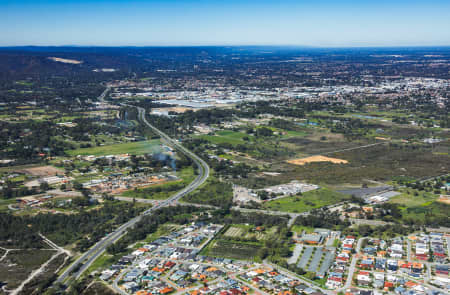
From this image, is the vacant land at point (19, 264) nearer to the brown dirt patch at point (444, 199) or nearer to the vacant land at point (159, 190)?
the vacant land at point (159, 190)

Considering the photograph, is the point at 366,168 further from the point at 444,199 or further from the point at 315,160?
the point at 444,199

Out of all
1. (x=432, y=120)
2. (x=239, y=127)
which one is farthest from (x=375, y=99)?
(x=239, y=127)

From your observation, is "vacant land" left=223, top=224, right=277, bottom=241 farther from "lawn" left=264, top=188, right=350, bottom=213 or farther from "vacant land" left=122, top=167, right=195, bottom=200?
"vacant land" left=122, top=167, right=195, bottom=200

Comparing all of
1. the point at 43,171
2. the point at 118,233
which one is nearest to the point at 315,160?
the point at 118,233

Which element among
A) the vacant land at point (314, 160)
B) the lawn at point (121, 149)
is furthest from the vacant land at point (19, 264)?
the vacant land at point (314, 160)

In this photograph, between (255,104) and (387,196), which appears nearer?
(387,196)

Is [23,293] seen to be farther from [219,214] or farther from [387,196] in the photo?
[387,196]
